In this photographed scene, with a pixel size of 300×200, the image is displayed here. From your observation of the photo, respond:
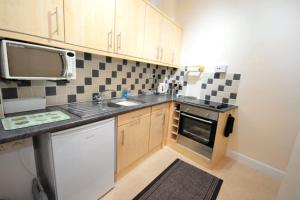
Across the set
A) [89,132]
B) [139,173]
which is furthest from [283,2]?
[139,173]

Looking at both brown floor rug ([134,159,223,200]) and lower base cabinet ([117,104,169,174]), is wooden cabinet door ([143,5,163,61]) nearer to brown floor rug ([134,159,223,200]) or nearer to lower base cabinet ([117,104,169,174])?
lower base cabinet ([117,104,169,174])

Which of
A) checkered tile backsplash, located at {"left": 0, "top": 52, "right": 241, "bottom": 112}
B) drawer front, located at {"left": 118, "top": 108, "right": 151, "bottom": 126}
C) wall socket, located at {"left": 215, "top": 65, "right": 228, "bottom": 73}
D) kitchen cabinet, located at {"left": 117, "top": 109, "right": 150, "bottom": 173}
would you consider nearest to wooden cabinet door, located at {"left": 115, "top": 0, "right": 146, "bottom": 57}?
checkered tile backsplash, located at {"left": 0, "top": 52, "right": 241, "bottom": 112}

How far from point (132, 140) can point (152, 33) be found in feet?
4.85

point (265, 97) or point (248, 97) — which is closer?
point (265, 97)

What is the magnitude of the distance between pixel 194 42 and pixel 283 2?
1151 mm

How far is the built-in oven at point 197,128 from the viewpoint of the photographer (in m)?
1.90

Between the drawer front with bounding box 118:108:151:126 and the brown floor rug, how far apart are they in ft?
2.61

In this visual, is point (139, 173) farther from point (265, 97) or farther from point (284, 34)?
point (284, 34)

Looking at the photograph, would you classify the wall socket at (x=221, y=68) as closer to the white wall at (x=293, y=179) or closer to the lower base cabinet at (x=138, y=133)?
the lower base cabinet at (x=138, y=133)

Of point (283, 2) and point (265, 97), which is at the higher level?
point (283, 2)

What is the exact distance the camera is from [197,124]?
2074mm

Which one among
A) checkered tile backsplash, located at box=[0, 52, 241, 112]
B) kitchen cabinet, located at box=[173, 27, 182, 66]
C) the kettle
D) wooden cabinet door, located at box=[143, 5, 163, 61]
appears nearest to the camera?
checkered tile backsplash, located at box=[0, 52, 241, 112]

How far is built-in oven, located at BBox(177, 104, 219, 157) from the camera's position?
1.90 m

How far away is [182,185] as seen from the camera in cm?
162
